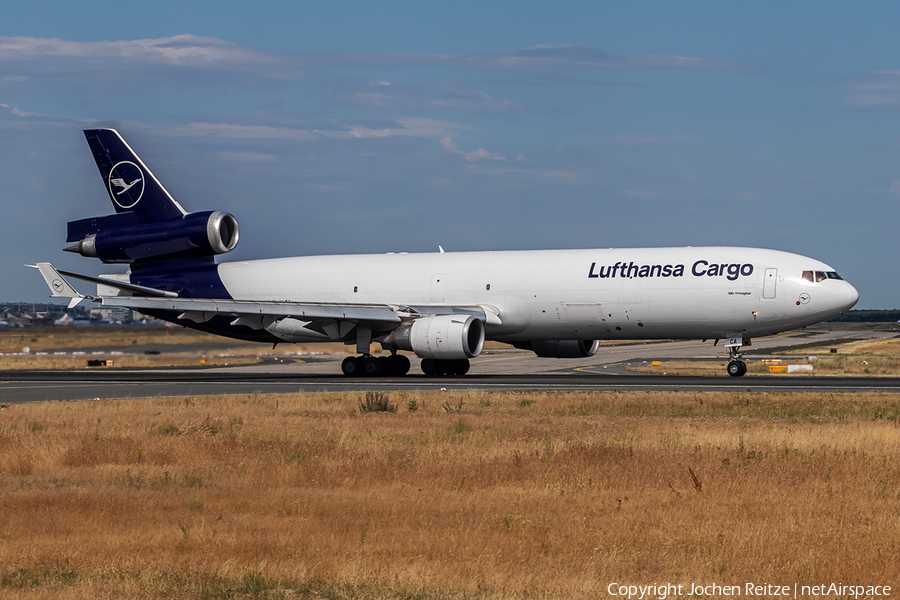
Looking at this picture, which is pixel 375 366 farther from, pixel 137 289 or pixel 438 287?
pixel 137 289

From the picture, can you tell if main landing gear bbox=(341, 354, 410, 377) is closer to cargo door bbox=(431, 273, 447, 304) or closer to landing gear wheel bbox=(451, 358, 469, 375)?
landing gear wheel bbox=(451, 358, 469, 375)

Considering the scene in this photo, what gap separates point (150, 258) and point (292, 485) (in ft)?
105

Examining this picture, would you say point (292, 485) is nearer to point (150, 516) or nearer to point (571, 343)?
point (150, 516)

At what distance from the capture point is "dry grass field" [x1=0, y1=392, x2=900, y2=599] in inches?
323

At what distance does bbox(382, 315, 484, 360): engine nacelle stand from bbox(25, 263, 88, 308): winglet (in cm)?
1235

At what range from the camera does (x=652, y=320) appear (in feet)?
115

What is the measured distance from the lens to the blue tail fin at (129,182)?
4244 cm

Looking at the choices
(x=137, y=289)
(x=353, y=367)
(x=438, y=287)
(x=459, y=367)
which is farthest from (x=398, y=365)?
(x=137, y=289)

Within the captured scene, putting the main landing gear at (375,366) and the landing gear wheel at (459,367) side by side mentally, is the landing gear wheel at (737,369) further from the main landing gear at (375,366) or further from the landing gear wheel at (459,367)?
the main landing gear at (375,366)

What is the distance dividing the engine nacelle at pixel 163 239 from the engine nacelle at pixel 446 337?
412 inches

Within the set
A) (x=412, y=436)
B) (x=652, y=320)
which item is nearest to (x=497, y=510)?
(x=412, y=436)

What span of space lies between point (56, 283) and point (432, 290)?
13.9 m

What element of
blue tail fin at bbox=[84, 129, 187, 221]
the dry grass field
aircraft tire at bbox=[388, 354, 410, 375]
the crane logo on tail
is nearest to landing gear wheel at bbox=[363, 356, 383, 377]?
aircraft tire at bbox=[388, 354, 410, 375]

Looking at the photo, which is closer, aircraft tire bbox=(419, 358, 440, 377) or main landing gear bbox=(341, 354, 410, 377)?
main landing gear bbox=(341, 354, 410, 377)
